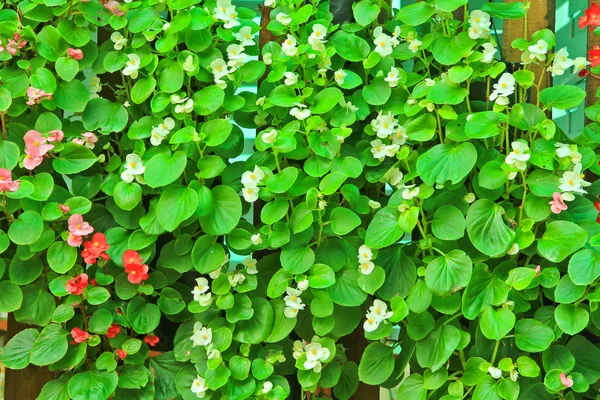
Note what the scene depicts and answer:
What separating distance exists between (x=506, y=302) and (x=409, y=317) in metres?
0.22

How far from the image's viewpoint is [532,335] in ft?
4.52

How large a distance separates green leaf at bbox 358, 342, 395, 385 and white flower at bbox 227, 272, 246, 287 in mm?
331

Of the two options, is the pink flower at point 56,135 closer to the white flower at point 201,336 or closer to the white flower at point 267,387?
the white flower at point 201,336

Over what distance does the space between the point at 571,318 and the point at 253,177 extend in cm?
74

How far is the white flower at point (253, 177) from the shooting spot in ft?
4.65

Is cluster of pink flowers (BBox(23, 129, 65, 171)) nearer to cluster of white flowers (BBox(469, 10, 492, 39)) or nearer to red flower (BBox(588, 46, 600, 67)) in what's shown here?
cluster of white flowers (BBox(469, 10, 492, 39))

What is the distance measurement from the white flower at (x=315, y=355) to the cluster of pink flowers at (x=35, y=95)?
835 millimetres

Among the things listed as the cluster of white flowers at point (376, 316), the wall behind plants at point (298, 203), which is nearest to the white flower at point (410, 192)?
the wall behind plants at point (298, 203)

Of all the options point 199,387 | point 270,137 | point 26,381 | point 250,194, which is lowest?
point 26,381

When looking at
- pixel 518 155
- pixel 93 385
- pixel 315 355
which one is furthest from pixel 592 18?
pixel 93 385

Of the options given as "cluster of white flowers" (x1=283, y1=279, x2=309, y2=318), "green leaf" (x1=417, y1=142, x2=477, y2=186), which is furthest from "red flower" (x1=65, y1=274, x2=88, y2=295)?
"green leaf" (x1=417, y1=142, x2=477, y2=186)

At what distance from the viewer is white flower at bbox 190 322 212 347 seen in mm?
1490

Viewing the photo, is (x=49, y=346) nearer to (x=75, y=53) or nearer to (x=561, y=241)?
(x=75, y=53)

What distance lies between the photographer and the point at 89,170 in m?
1.59
